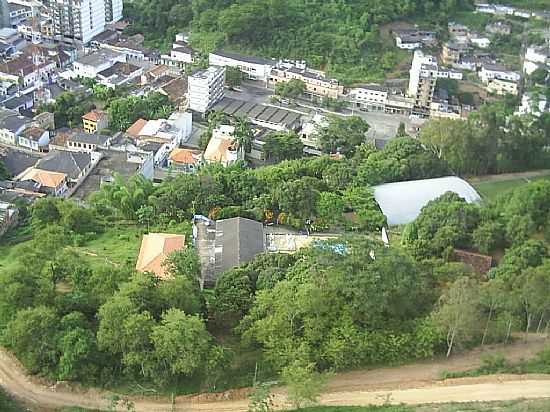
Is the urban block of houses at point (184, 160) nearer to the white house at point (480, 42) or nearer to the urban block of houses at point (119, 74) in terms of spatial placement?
the urban block of houses at point (119, 74)

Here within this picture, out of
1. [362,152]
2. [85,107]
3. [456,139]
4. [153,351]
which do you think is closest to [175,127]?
[85,107]

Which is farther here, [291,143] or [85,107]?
[85,107]

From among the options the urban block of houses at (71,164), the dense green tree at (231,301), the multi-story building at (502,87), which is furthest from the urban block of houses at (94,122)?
the multi-story building at (502,87)

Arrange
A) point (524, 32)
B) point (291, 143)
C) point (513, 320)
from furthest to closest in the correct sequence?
point (524, 32) < point (291, 143) < point (513, 320)

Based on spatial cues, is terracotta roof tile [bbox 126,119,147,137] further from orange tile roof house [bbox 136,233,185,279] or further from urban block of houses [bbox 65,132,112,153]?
orange tile roof house [bbox 136,233,185,279]

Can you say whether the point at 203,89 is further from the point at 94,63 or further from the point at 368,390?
the point at 368,390

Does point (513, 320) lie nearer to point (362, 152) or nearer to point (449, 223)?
point (449, 223)

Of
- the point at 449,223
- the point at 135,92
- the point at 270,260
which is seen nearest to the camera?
the point at 270,260
